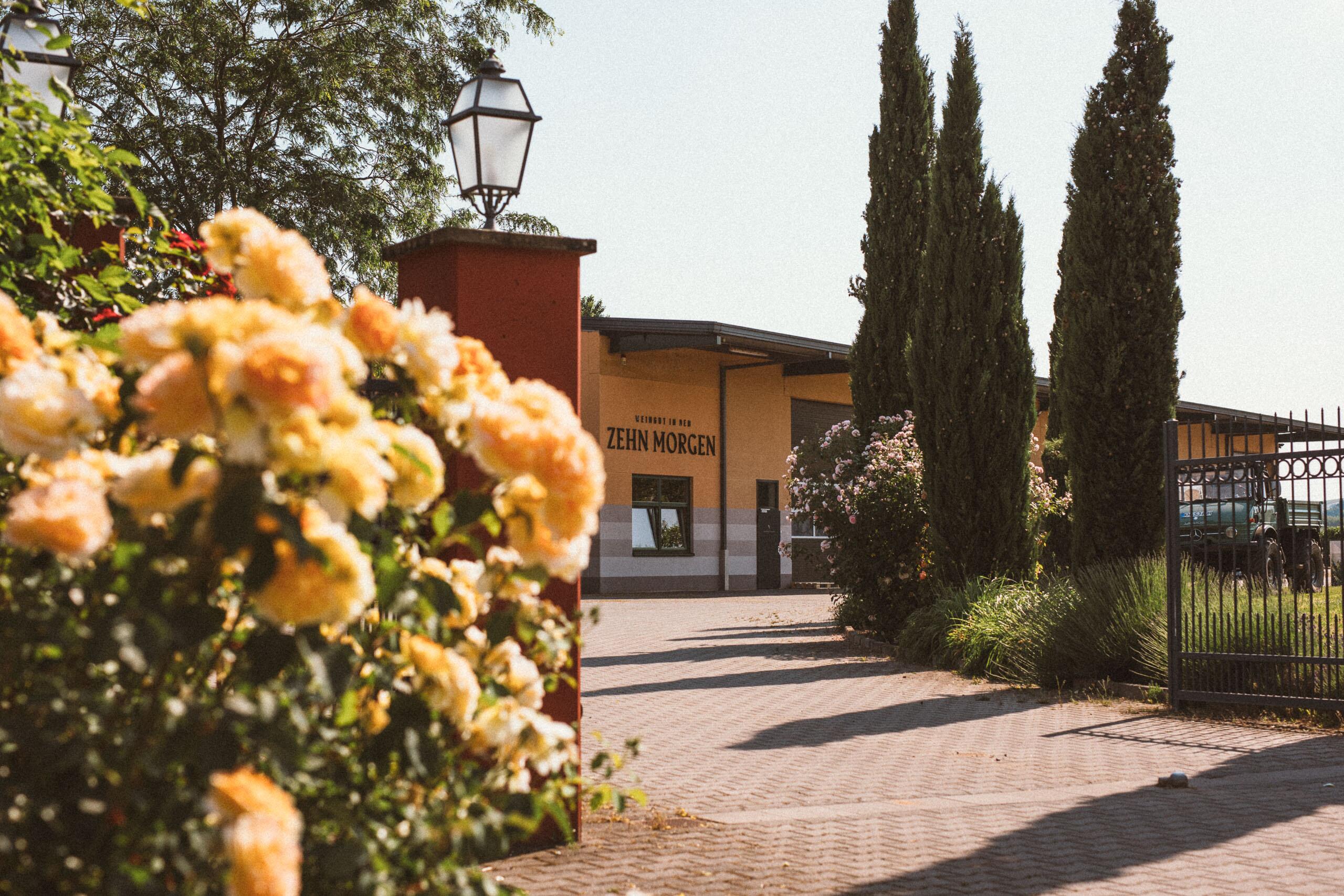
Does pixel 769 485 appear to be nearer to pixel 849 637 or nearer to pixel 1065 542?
pixel 1065 542

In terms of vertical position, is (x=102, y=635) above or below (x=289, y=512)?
below

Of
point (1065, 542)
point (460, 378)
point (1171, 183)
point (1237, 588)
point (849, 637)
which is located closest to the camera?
point (460, 378)

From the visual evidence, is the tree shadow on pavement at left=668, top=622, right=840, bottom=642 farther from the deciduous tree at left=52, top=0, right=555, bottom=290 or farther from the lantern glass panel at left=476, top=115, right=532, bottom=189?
the lantern glass panel at left=476, top=115, right=532, bottom=189

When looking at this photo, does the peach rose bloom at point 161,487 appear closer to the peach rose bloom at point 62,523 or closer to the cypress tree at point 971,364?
the peach rose bloom at point 62,523

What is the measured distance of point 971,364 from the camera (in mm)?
14297

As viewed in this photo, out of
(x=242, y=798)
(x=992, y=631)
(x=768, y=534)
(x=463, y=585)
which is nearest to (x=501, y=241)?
(x=463, y=585)

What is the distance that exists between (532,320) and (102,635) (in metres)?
3.50

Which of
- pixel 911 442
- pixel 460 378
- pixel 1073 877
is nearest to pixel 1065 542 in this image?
pixel 911 442

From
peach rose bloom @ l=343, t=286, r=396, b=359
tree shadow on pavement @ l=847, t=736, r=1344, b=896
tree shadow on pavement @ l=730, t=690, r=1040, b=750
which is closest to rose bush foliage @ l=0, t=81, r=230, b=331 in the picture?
peach rose bloom @ l=343, t=286, r=396, b=359

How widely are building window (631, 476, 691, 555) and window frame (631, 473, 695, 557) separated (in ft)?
0.04

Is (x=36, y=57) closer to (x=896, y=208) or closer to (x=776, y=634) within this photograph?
(x=776, y=634)

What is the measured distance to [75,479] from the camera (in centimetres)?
193

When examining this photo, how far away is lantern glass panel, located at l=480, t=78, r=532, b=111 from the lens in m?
5.93

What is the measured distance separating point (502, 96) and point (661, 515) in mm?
21664
